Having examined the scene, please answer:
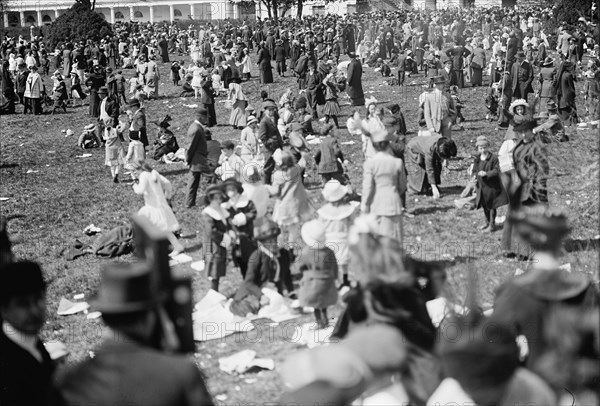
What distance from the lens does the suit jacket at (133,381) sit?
305 centimetres

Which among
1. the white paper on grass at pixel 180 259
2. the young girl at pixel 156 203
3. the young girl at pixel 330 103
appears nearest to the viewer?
the white paper on grass at pixel 180 259

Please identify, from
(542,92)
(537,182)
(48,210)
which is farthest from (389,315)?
(542,92)

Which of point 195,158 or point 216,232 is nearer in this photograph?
point 216,232

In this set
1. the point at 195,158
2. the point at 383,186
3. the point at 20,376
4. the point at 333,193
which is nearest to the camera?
the point at 20,376

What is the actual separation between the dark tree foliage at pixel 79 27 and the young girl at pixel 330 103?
19579mm

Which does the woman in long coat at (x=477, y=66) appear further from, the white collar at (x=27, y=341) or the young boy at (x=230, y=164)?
the white collar at (x=27, y=341)

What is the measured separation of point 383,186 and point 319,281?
67.3 inches

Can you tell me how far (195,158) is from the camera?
1292 centimetres

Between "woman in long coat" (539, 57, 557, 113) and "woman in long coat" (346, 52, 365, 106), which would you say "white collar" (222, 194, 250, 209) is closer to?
"woman in long coat" (539, 57, 557, 113)

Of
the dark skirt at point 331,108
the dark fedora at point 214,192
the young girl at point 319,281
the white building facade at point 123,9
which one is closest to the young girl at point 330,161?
the dark fedora at point 214,192

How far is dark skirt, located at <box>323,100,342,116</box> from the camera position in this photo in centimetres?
1869

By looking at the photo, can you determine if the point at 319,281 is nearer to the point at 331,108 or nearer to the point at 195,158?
the point at 195,158

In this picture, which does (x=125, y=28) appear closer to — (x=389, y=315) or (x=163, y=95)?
(x=163, y=95)

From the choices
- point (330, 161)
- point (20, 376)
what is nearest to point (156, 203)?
point (330, 161)
